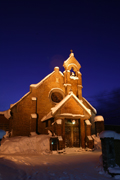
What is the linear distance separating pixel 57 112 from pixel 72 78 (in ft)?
28.4

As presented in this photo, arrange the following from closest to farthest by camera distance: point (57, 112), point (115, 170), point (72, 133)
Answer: point (115, 170), point (57, 112), point (72, 133)

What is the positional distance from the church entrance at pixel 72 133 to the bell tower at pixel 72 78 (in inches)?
237

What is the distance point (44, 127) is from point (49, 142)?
16.3 feet

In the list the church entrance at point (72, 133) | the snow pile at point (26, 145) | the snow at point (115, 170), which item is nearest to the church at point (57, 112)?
the church entrance at point (72, 133)

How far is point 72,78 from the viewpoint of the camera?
27.1m

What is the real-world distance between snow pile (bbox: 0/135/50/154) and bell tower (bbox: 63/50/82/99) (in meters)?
9.31

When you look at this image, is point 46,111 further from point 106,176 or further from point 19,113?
point 106,176

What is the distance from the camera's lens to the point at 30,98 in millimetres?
24422

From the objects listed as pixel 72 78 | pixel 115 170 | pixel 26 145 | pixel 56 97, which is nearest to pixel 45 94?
pixel 56 97

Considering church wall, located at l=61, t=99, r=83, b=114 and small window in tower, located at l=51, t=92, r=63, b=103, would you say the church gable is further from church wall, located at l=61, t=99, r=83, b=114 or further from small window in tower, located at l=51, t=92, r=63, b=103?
small window in tower, located at l=51, t=92, r=63, b=103

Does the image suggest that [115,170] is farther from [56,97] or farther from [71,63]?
[71,63]

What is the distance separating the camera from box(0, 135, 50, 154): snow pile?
59.7 ft

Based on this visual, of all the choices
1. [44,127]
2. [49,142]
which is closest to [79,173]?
[49,142]

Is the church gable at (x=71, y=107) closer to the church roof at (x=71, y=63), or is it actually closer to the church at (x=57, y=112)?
the church at (x=57, y=112)
